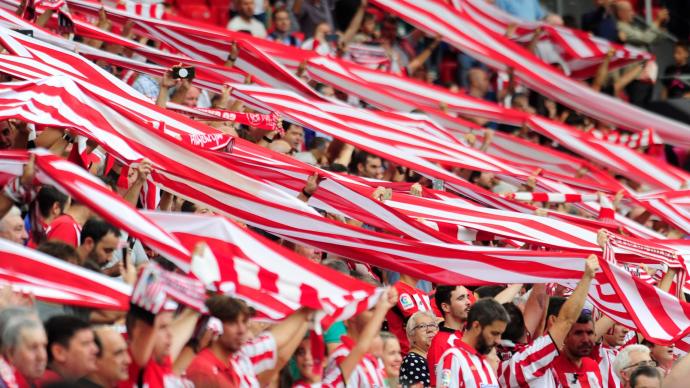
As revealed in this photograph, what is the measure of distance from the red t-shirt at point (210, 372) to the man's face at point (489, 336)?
251 cm

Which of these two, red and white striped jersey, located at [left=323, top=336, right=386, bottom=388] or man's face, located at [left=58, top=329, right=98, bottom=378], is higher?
man's face, located at [left=58, top=329, right=98, bottom=378]

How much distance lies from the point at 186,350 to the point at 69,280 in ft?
2.25

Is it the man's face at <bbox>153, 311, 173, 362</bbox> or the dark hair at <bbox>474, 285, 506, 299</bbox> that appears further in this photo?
the dark hair at <bbox>474, 285, 506, 299</bbox>

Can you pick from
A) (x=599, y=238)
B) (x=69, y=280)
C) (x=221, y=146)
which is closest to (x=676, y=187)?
(x=599, y=238)

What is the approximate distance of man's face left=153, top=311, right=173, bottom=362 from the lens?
7.11 m

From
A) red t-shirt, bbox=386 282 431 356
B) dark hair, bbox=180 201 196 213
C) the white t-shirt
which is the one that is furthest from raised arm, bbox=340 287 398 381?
the white t-shirt

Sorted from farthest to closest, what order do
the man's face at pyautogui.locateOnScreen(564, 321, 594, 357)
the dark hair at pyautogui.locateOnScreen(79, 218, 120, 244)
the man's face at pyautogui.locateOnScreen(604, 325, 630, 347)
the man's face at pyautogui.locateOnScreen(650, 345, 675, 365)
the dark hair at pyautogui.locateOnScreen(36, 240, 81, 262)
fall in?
the man's face at pyautogui.locateOnScreen(604, 325, 630, 347) → the man's face at pyautogui.locateOnScreen(650, 345, 675, 365) → the man's face at pyautogui.locateOnScreen(564, 321, 594, 357) → the dark hair at pyautogui.locateOnScreen(79, 218, 120, 244) → the dark hair at pyautogui.locateOnScreen(36, 240, 81, 262)

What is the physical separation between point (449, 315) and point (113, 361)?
11.9 feet

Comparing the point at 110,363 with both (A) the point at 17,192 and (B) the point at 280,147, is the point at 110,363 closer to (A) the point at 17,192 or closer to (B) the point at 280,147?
(A) the point at 17,192

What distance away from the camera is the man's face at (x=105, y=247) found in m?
9.00

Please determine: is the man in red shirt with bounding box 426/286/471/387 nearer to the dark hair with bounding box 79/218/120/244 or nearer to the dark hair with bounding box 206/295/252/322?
the dark hair with bounding box 79/218/120/244

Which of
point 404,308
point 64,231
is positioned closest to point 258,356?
point 64,231

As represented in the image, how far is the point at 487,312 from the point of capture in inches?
383

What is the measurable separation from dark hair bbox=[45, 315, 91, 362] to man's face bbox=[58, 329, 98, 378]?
2 cm
